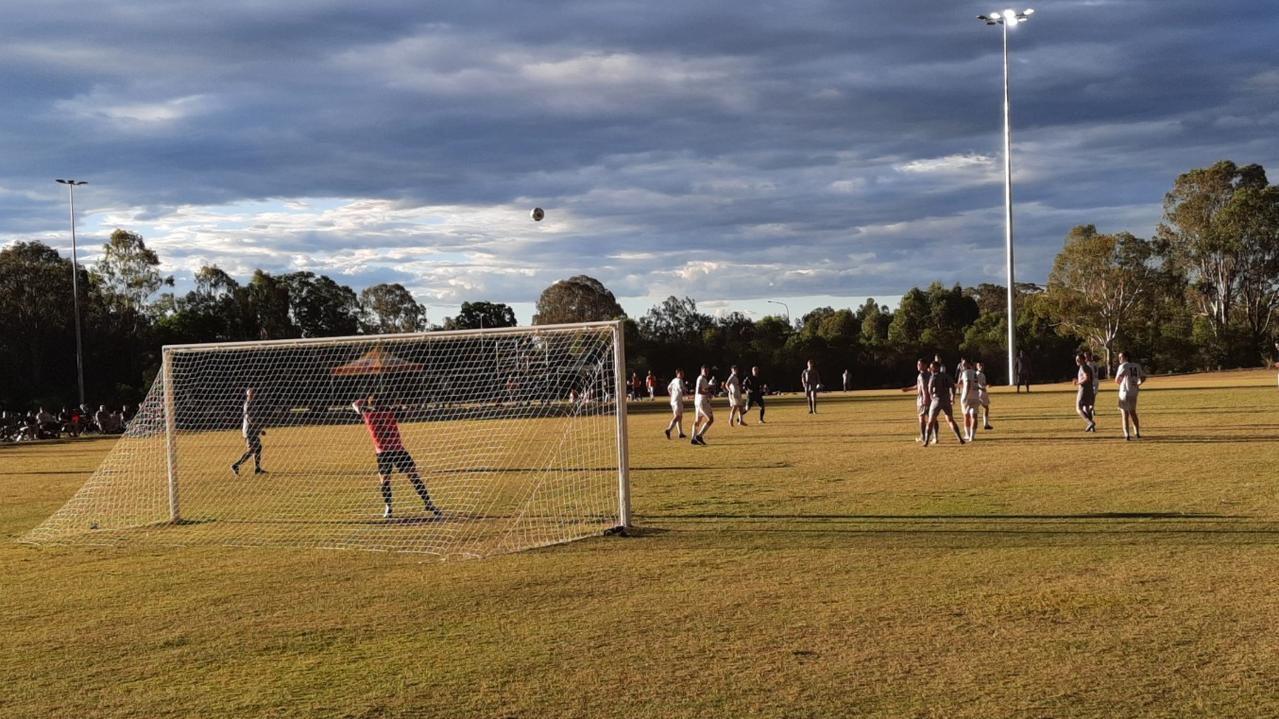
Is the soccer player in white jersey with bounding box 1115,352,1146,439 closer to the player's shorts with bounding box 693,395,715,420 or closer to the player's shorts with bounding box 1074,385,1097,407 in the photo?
the player's shorts with bounding box 1074,385,1097,407

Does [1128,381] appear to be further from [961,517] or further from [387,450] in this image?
[387,450]

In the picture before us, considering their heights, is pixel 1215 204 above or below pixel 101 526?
above

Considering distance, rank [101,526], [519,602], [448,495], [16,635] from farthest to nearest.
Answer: [448,495]
[101,526]
[519,602]
[16,635]

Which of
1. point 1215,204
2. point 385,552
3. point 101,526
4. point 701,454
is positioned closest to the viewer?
point 385,552

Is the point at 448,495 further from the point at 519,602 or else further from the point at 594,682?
the point at 594,682

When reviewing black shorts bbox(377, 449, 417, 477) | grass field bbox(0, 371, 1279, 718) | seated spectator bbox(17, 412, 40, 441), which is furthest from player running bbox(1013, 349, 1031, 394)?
black shorts bbox(377, 449, 417, 477)

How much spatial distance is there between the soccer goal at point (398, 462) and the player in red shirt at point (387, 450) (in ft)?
0.07

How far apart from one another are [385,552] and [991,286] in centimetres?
12551

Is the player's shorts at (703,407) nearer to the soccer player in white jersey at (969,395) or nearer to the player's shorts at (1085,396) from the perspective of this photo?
the soccer player in white jersey at (969,395)

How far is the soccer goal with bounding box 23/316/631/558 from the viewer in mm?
12859

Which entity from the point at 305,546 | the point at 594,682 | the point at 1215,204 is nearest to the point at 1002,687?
the point at 594,682

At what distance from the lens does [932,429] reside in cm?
2277

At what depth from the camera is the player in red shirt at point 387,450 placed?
1384cm

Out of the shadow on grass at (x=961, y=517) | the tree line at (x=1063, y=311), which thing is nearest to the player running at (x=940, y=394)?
the shadow on grass at (x=961, y=517)
